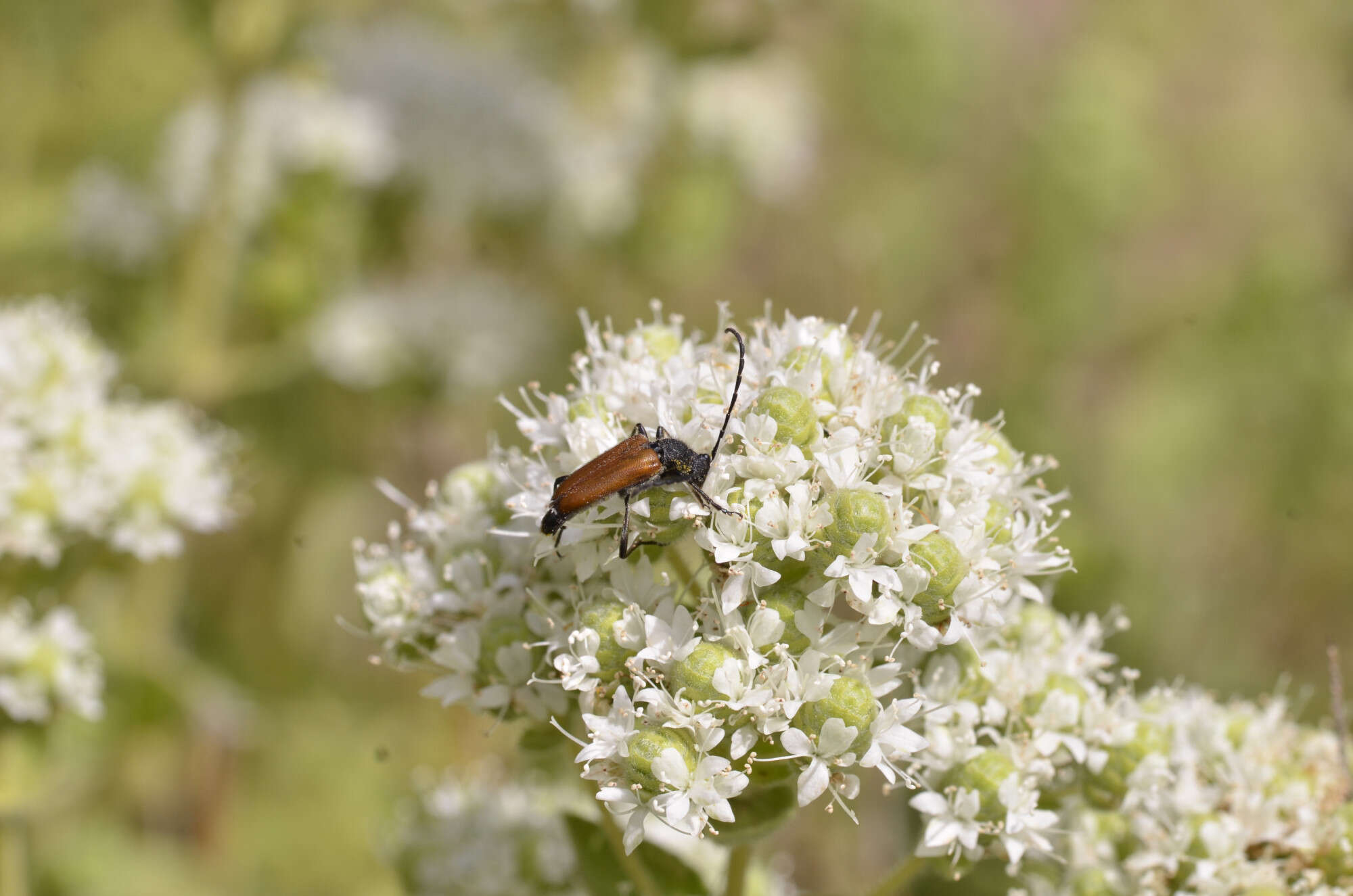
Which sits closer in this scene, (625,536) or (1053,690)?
(625,536)

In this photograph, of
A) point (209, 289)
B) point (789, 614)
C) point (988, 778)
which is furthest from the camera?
point (209, 289)

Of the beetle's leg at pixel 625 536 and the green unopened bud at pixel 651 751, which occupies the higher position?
the beetle's leg at pixel 625 536

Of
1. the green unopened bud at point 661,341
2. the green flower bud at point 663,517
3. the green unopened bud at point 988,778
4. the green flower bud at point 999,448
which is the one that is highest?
the green unopened bud at point 661,341

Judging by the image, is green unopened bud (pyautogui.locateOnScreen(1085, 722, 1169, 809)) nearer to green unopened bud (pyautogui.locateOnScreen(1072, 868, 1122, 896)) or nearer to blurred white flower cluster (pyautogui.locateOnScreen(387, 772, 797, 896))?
green unopened bud (pyautogui.locateOnScreen(1072, 868, 1122, 896))

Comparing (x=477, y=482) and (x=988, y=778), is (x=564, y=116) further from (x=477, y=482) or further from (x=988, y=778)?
(x=988, y=778)

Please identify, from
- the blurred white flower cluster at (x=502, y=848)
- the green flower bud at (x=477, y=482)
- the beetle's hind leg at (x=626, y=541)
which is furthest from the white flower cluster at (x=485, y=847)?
the beetle's hind leg at (x=626, y=541)

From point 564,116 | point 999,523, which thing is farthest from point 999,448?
point 564,116

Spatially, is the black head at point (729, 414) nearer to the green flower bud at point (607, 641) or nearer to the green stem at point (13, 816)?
the green flower bud at point (607, 641)

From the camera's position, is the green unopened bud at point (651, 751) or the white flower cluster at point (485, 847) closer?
the green unopened bud at point (651, 751)

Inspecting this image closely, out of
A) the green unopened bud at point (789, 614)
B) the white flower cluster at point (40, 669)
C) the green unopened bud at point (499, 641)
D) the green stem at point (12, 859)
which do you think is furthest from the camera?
the green stem at point (12, 859)
